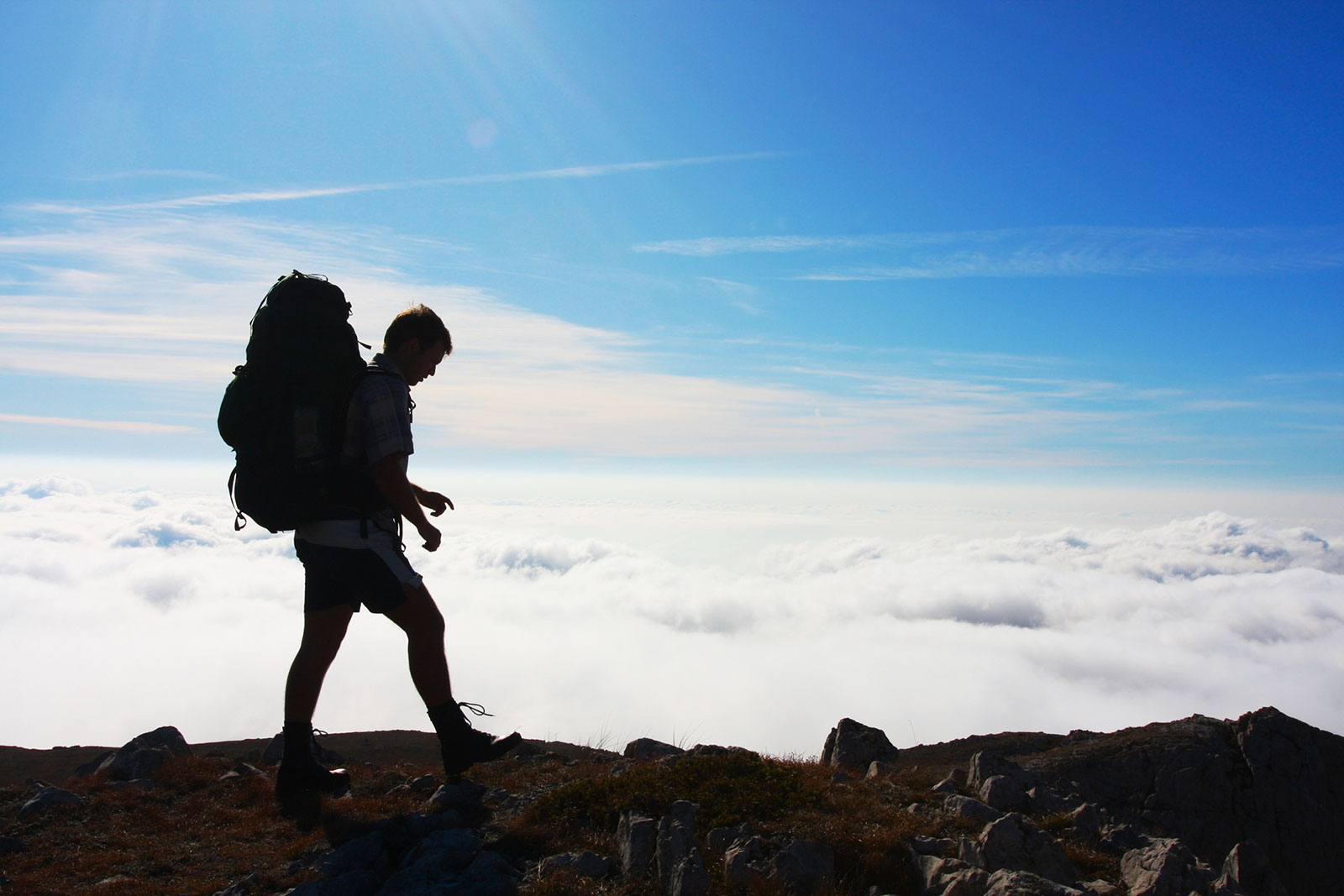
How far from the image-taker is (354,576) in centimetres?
440

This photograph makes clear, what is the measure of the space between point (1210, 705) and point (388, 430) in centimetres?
16000

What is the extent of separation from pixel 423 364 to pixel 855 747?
216 inches

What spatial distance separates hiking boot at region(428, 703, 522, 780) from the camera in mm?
4789

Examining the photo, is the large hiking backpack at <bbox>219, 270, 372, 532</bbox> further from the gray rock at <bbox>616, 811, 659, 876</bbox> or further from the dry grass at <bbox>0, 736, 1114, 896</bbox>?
the gray rock at <bbox>616, 811, 659, 876</bbox>

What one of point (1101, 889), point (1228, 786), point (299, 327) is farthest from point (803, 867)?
point (1228, 786)

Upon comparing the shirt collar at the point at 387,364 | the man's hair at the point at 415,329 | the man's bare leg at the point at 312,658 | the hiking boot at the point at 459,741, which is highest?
the man's hair at the point at 415,329

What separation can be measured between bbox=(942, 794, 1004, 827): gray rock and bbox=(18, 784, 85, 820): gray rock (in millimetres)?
5729

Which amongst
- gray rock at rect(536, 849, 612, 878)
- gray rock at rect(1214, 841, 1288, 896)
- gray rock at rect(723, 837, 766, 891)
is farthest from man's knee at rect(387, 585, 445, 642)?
gray rock at rect(1214, 841, 1288, 896)

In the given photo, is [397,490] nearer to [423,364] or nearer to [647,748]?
[423,364]

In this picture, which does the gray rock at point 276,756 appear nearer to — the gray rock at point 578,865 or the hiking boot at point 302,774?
the hiking boot at point 302,774

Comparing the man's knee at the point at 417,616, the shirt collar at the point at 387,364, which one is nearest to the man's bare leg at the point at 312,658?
the man's knee at the point at 417,616

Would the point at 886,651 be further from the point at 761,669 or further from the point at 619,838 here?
the point at 619,838

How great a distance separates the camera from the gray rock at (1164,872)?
3.21 m

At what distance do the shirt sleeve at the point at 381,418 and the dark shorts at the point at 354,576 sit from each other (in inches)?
23.4
